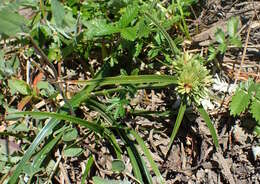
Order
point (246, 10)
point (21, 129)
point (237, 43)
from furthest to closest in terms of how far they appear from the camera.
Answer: point (246, 10) < point (21, 129) < point (237, 43)

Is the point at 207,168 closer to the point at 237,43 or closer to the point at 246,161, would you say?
the point at 246,161

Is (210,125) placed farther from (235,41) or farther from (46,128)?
(46,128)

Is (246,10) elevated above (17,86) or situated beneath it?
elevated above

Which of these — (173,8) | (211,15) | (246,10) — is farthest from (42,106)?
(246,10)

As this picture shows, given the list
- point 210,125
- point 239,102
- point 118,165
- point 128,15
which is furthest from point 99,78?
point 239,102

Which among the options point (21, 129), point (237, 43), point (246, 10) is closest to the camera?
point (237, 43)

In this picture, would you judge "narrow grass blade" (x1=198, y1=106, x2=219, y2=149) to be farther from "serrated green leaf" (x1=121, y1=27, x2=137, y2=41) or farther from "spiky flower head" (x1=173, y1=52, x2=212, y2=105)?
"serrated green leaf" (x1=121, y1=27, x2=137, y2=41)
